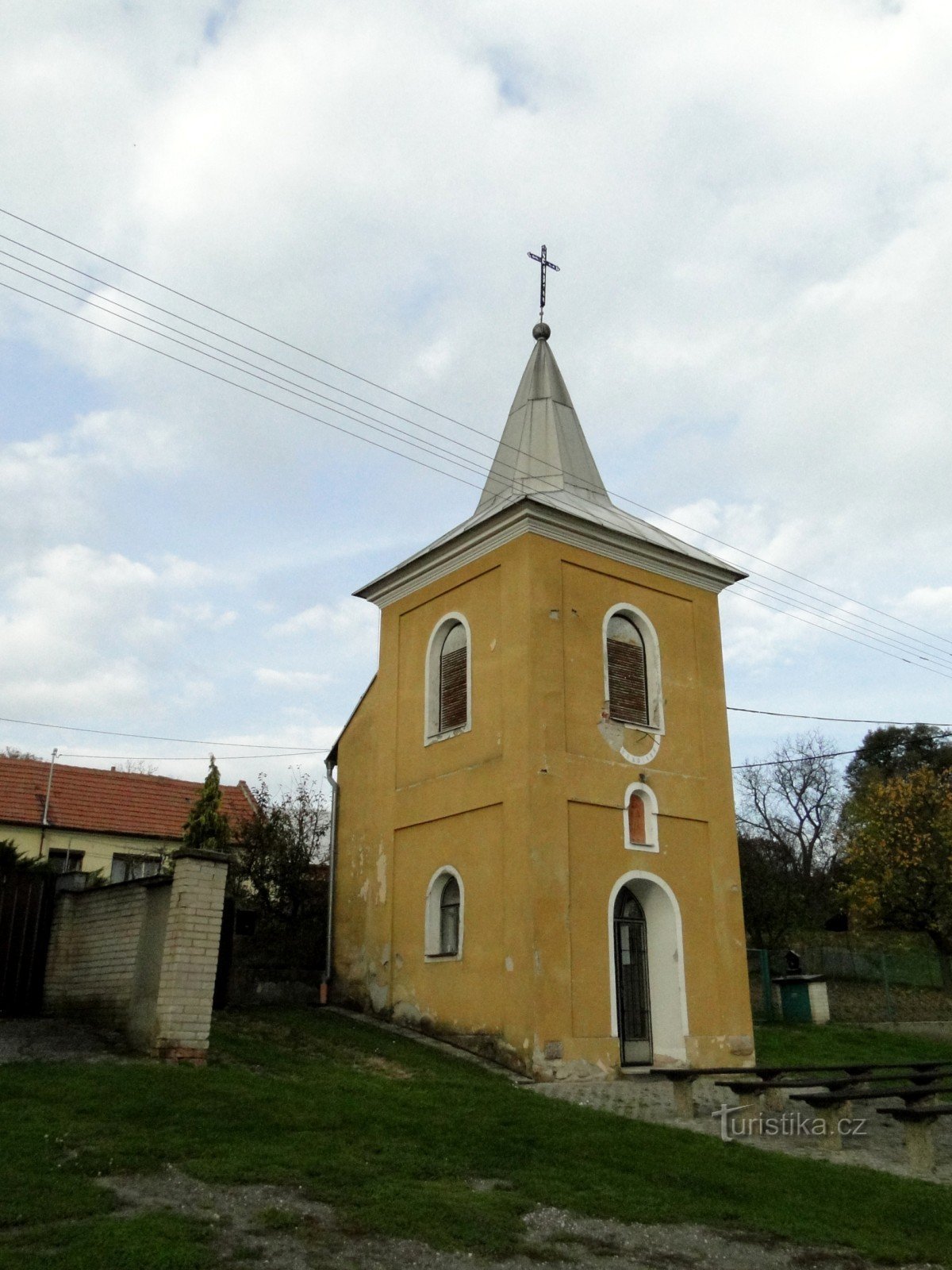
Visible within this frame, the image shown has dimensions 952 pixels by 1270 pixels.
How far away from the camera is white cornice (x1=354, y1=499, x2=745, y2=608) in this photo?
17.0 metres

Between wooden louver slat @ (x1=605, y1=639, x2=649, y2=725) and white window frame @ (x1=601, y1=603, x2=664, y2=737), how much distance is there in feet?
0.26

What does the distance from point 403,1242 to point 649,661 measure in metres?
12.7

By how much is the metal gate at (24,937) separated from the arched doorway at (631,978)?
25.2ft

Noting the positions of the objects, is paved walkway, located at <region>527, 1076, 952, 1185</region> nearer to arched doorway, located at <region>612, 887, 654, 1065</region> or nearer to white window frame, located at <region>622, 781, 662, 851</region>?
arched doorway, located at <region>612, 887, 654, 1065</region>

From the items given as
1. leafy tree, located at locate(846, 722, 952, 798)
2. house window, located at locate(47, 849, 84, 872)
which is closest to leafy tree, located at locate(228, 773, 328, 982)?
house window, located at locate(47, 849, 84, 872)

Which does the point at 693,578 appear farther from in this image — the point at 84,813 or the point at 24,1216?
the point at 84,813

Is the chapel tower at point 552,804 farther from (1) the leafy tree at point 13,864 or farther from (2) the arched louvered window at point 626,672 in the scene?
(1) the leafy tree at point 13,864

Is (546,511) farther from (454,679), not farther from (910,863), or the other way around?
(910,863)

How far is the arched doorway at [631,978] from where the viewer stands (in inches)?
624

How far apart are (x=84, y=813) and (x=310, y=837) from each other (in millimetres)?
9894

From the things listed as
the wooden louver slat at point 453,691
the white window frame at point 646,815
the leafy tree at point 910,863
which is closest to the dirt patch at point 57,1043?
the wooden louver slat at point 453,691

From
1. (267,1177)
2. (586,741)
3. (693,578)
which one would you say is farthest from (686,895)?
(267,1177)

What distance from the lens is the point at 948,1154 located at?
10453mm

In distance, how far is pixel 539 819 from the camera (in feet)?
50.3
